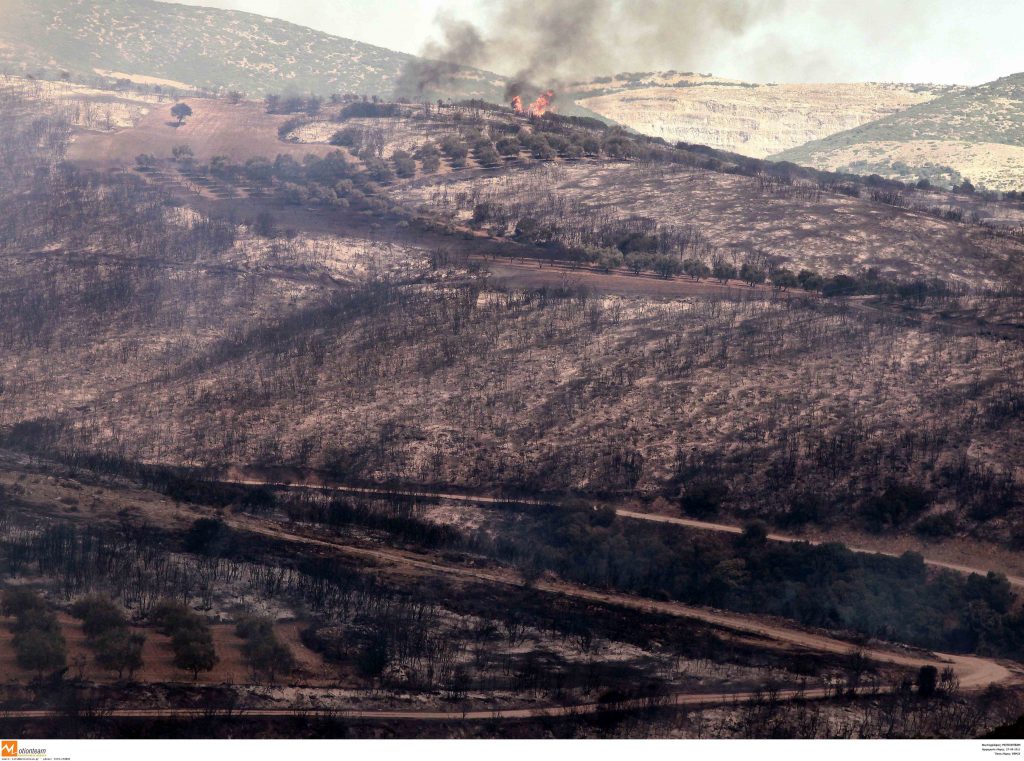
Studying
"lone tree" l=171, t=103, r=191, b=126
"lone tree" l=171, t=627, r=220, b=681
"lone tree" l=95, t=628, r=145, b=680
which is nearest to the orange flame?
"lone tree" l=171, t=103, r=191, b=126

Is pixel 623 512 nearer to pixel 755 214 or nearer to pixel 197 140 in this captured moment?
pixel 755 214

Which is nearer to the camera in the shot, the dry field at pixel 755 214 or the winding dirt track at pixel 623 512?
the winding dirt track at pixel 623 512

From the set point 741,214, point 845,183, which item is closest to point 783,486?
point 741,214

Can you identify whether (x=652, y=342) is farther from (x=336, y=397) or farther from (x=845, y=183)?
(x=845, y=183)

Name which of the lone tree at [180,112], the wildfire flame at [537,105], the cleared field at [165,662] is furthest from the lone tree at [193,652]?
the wildfire flame at [537,105]

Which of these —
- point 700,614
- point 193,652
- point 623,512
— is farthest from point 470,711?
point 623,512

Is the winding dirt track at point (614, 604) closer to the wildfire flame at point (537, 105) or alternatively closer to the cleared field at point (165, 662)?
the cleared field at point (165, 662)
